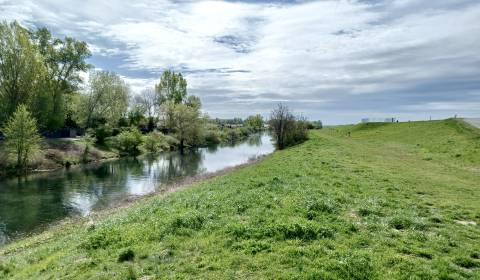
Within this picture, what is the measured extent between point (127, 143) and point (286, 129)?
1221 inches

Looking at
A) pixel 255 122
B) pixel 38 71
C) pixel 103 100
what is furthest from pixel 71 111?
pixel 255 122

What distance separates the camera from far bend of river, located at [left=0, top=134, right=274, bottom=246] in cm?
2150

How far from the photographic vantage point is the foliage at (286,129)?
164 ft

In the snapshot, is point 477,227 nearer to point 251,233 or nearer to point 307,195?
point 307,195

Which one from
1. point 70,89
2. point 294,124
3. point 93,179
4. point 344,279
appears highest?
point 70,89

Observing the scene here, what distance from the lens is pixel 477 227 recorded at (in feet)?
32.7

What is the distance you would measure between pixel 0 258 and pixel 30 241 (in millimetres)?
2390

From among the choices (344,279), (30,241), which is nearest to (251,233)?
(344,279)

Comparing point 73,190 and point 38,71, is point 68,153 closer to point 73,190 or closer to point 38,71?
point 38,71

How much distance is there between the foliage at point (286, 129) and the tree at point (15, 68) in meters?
35.0

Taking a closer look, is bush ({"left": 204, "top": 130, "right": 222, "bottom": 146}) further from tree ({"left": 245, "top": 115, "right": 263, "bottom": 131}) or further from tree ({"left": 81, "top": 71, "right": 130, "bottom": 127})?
tree ({"left": 245, "top": 115, "right": 263, "bottom": 131})

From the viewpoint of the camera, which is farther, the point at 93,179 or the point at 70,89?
the point at 70,89

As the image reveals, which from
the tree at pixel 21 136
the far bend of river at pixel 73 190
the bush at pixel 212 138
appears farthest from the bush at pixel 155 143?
the tree at pixel 21 136

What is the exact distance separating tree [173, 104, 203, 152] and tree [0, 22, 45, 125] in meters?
32.4
